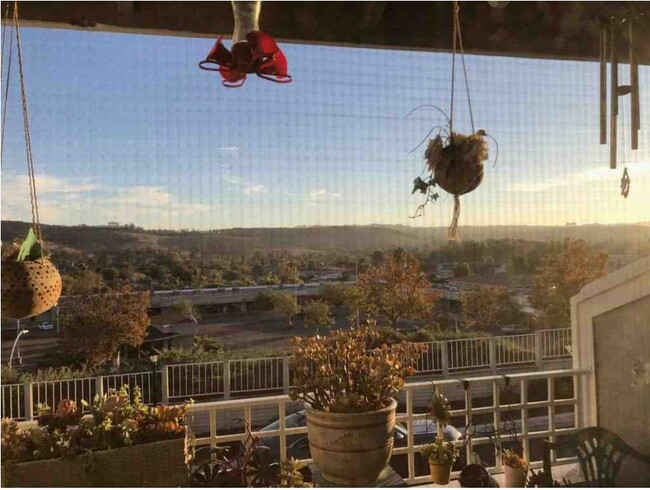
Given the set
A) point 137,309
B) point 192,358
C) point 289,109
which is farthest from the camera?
point 192,358

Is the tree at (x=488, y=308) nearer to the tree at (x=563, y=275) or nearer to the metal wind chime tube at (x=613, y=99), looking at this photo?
the tree at (x=563, y=275)

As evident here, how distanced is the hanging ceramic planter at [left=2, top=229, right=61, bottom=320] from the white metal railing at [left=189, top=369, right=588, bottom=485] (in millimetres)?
591

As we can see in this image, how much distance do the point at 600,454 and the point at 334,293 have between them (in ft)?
3.35

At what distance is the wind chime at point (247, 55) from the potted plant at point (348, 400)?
75 cm

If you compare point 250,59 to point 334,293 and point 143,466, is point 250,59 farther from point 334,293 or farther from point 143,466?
point 334,293

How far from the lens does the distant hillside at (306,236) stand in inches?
61.4

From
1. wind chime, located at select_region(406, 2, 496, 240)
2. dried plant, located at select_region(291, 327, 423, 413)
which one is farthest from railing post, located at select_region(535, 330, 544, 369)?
wind chime, located at select_region(406, 2, 496, 240)

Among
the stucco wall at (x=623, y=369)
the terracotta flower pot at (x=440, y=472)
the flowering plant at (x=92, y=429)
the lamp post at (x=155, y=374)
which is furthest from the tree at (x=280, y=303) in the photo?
the stucco wall at (x=623, y=369)

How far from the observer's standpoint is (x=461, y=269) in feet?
6.61

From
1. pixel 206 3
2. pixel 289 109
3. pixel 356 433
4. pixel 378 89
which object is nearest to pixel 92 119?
pixel 206 3

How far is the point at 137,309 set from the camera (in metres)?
1.80

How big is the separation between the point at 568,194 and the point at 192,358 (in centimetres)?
158

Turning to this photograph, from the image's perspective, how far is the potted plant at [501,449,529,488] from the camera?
5.31 feet

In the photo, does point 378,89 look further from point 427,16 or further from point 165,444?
point 165,444
